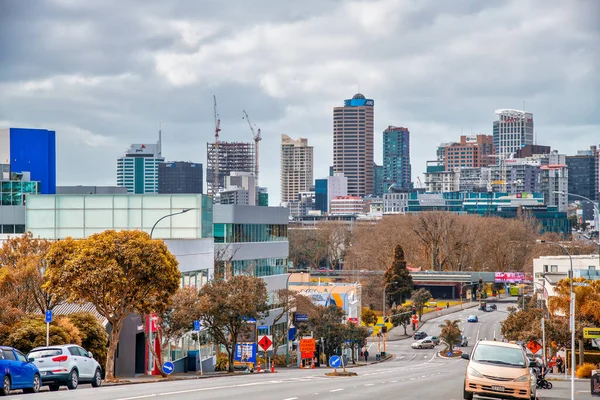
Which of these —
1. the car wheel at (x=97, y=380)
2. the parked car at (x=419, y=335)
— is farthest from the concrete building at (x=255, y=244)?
the car wheel at (x=97, y=380)

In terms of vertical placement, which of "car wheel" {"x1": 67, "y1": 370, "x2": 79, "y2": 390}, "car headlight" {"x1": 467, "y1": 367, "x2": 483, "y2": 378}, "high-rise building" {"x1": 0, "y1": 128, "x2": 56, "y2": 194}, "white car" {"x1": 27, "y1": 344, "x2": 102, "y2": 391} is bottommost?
"car wheel" {"x1": 67, "y1": 370, "x2": 79, "y2": 390}

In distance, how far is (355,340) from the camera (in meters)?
91.4

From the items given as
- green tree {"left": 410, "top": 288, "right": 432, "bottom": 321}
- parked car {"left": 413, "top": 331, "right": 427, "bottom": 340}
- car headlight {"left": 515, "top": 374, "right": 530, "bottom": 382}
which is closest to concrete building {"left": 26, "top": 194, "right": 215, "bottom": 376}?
car headlight {"left": 515, "top": 374, "right": 530, "bottom": 382}

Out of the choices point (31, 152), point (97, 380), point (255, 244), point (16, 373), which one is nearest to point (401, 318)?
point (255, 244)

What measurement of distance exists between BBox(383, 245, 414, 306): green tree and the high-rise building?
61685 mm

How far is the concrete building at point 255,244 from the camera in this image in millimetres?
84125

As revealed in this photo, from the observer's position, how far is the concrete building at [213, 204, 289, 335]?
8412 cm

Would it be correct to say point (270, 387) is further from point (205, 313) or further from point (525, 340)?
point (525, 340)

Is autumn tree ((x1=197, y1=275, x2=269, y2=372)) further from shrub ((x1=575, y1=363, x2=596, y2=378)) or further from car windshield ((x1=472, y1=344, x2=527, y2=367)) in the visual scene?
car windshield ((x1=472, y1=344, x2=527, y2=367))

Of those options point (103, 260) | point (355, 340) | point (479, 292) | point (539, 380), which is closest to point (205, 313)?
point (103, 260)

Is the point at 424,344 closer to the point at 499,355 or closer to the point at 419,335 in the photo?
the point at 419,335

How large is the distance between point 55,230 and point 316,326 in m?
23.5

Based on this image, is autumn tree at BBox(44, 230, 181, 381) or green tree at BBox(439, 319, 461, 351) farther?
green tree at BBox(439, 319, 461, 351)

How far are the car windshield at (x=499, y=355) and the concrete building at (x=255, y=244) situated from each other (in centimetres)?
5063
